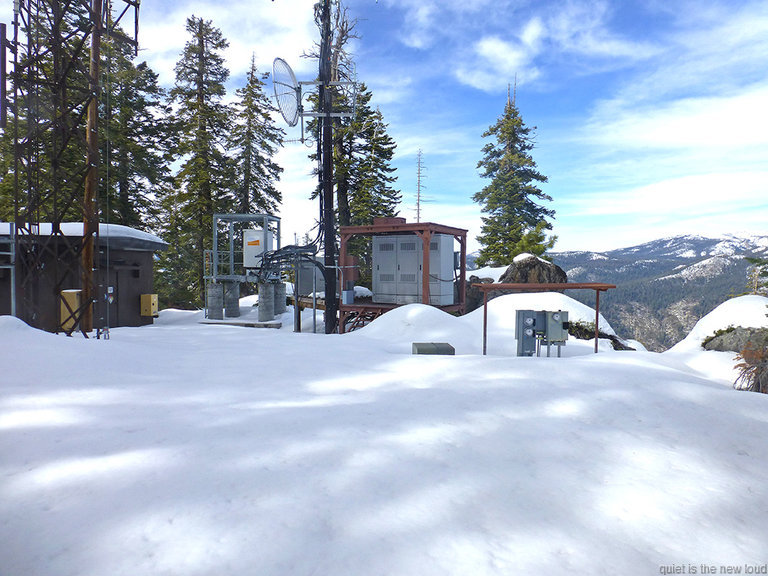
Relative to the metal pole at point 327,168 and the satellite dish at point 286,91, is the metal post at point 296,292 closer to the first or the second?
the metal pole at point 327,168

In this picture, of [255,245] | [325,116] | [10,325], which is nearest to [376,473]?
[10,325]

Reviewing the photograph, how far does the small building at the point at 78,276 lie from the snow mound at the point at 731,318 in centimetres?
1772

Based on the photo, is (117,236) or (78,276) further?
(117,236)

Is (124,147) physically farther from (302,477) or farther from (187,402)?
(302,477)

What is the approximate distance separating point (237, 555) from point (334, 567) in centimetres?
48

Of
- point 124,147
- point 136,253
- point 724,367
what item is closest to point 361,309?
point 136,253

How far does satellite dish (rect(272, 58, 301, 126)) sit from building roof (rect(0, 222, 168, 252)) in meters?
6.85

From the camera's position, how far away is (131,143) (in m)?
23.5

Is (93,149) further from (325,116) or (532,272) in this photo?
(532,272)

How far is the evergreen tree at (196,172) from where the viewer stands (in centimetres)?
2581

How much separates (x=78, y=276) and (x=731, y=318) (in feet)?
71.1

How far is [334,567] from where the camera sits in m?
2.08

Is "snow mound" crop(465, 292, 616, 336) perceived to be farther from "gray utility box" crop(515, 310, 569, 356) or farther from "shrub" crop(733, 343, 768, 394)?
"shrub" crop(733, 343, 768, 394)

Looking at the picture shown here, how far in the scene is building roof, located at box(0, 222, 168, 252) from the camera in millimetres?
14516
